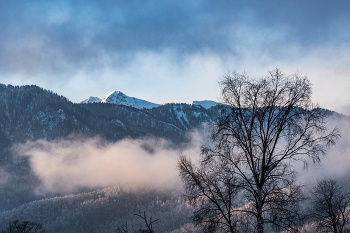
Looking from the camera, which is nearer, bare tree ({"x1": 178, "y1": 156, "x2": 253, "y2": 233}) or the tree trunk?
the tree trunk

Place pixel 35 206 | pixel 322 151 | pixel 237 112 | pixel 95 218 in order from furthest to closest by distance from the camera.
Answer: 1. pixel 35 206
2. pixel 95 218
3. pixel 237 112
4. pixel 322 151

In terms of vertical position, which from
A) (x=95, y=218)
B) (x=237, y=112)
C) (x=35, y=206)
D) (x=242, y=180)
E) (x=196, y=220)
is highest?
(x=237, y=112)

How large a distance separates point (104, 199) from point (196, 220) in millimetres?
A: 183737

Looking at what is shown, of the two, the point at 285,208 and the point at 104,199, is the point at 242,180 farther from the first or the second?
the point at 104,199

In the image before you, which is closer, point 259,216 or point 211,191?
point 259,216

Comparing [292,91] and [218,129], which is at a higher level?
[292,91]

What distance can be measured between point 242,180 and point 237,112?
306cm

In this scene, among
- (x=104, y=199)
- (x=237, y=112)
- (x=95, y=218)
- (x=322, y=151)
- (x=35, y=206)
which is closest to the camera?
(x=322, y=151)

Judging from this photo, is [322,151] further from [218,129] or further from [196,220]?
Result: [196,220]

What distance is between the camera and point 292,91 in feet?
28.2

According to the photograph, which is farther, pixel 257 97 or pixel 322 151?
pixel 257 97

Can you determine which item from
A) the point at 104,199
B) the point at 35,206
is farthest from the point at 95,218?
the point at 35,206

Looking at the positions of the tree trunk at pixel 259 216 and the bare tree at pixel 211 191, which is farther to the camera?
the bare tree at pixel 211 191

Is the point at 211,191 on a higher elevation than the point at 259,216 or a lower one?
higher
